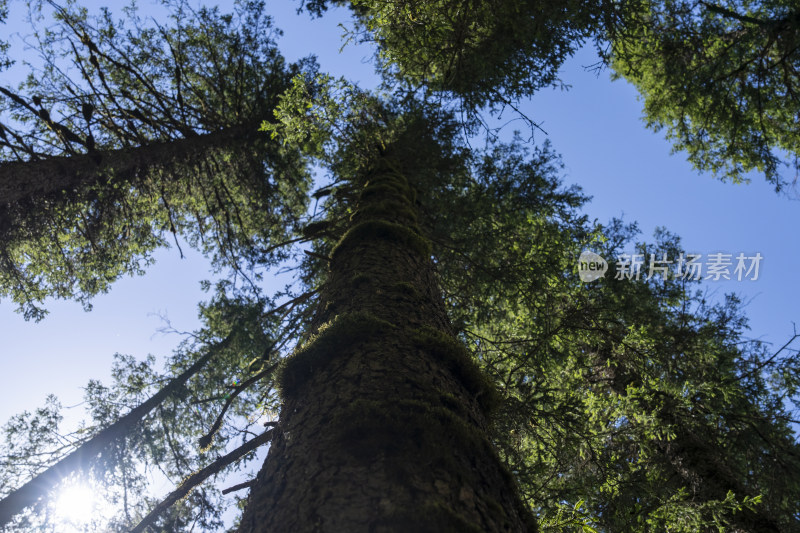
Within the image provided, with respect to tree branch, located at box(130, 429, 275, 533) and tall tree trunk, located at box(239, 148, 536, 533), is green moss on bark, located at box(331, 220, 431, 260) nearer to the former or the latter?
tall tree trunk, located at box(239, 148, 536, 533)

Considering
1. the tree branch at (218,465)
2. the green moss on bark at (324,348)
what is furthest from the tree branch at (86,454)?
the green moss on bark at (324,348)

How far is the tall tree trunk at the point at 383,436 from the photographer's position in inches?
64.3

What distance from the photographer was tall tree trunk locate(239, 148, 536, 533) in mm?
1633

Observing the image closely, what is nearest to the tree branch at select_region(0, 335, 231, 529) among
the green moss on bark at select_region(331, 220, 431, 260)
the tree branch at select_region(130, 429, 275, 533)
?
the tree branch at select_region(130, 429, 275, 533)

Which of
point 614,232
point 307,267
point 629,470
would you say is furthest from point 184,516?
point 614,232

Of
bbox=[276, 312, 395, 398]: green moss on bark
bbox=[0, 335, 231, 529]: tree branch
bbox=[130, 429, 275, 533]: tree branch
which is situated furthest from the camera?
bbox=[0, 335, 231, 529]: tree branch

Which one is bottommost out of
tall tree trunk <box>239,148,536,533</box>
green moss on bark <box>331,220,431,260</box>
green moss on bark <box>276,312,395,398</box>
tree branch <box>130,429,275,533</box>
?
tall tree trunk <box>239,148,536,533</box>

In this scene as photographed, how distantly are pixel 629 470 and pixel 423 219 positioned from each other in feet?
16.2

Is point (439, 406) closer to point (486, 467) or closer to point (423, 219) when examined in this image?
point (486, 467)

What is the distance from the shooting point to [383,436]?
1.89 meters

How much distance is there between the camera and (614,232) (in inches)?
389

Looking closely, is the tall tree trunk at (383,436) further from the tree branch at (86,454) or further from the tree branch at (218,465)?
the tree branch at (86,454)

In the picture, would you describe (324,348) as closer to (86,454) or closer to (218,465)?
(218,465)

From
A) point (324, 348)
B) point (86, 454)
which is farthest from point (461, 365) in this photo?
point (86, 454)
